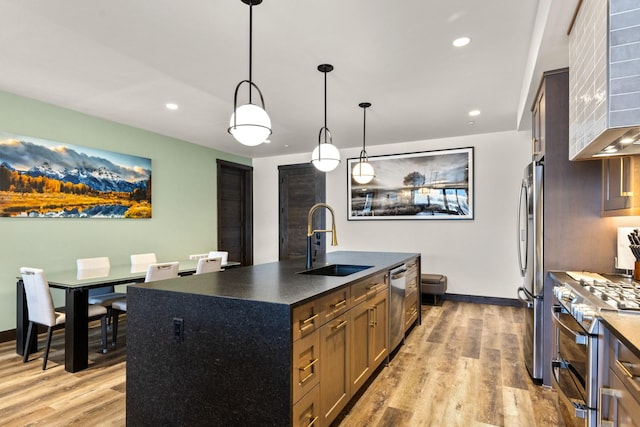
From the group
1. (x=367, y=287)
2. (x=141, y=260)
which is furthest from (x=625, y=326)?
(x=141, y=260)

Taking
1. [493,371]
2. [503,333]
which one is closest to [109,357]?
[493,371]

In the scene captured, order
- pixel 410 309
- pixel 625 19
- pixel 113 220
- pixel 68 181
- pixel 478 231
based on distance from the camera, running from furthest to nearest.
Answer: pixel 478 231
pixel 113 220
pixel 68 181
pixel 410 309
pixel 625 19

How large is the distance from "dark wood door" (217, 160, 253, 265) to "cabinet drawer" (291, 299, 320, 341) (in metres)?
5.07

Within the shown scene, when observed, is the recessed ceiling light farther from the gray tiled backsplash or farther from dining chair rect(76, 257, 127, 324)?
dining chair rect(76, 257, 127, 324)

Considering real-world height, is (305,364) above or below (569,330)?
below

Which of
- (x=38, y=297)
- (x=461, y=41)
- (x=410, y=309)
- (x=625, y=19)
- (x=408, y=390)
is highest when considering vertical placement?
(x=461, y=41)

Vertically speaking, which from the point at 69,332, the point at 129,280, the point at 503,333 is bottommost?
the point at 503,333

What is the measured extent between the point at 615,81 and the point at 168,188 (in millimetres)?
5421

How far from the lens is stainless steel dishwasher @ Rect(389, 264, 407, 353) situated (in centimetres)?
315

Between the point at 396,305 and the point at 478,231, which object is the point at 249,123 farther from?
the point at 478,231

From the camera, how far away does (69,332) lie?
308cm

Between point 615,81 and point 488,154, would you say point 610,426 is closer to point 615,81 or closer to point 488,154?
point 615,81

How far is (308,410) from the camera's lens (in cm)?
180

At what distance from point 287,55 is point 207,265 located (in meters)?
2.40
